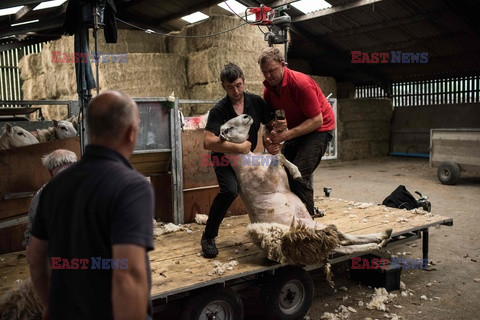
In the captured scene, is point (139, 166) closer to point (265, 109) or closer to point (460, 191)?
point (265, 109)

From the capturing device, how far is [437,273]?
4.27 m

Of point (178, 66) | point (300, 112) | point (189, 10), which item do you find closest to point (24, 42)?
point (189, 10)

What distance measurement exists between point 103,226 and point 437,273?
385 cm

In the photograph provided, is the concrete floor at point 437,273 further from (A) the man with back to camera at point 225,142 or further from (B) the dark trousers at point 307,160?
(A) the man with back to camera at point 225,142

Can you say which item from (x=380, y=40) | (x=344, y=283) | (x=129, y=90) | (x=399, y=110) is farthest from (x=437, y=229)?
(x=399, y=110)

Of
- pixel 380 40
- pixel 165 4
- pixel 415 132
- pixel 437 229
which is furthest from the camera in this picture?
pixel 415 132

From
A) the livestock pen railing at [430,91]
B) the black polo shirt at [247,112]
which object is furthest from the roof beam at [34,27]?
the livestock pen railing at [430,91]

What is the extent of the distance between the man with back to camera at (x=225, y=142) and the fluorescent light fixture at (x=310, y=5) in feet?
27.8

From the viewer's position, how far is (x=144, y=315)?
1.35 m

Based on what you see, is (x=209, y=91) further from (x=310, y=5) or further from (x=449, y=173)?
(x=449, y=173)

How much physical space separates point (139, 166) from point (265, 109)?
148 cm

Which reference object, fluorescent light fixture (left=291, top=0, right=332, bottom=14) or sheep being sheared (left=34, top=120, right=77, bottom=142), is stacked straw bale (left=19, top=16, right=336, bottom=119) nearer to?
fluorescent light fixture (left=291, top=0, right=332, bottom=14)

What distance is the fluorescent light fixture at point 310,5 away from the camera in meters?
11.2

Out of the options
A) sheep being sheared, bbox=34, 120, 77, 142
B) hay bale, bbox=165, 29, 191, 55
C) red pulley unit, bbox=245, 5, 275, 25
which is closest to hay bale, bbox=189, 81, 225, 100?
hay bale, bbox=165, 29, 191, 55
